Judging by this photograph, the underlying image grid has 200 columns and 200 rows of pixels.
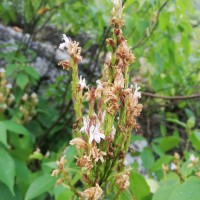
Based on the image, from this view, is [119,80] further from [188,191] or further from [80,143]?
[188,191]

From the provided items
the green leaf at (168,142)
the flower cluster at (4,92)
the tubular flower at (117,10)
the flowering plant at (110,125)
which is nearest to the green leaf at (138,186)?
the flowering plant at (110,125)

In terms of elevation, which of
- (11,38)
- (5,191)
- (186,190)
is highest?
(11,38)

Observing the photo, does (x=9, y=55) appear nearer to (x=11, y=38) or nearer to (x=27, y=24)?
(x=27, y=24)

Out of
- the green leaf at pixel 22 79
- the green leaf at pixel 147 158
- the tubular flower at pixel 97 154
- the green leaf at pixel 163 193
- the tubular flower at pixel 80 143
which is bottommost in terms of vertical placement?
the green leaf at pixel 163 193

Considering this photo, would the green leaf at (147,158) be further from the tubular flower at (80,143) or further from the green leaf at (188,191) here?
the tubular flower at (80,143)

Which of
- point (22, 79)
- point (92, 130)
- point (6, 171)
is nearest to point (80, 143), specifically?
point (92, 130)

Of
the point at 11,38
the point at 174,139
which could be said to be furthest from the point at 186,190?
the point at 11,38

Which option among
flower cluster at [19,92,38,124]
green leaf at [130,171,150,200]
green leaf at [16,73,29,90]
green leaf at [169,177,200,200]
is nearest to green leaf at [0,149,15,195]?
green leaf at [130,171,150,200]
